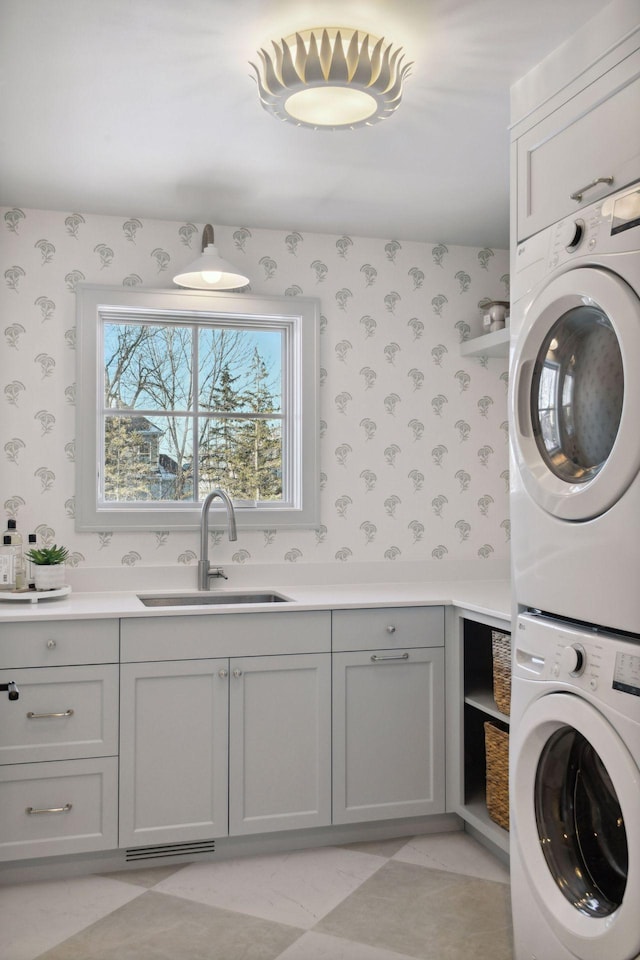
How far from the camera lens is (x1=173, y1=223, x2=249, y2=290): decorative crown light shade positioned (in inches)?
120

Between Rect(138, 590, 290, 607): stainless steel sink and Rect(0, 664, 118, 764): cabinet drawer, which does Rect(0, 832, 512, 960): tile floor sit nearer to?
Rect(0, 664, 118, 764): cabinet drawer

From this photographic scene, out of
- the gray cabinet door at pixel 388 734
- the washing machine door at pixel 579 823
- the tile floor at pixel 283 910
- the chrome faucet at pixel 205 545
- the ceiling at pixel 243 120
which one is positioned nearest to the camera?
the washing machine door at pixel 579 823

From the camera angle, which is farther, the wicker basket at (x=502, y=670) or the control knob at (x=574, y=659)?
the wicker basket at (x=502, y=670)

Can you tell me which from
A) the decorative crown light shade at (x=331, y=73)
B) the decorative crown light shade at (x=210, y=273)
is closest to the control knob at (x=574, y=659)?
the decorative crown light shade at (x=331, y=73)

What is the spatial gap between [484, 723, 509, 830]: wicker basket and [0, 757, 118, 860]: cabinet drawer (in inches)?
49.7

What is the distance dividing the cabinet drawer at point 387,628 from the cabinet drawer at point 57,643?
0.79m

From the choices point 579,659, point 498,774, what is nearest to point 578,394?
point 579,659

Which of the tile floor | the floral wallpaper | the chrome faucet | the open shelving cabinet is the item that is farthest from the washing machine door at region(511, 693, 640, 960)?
the floral wallpaper

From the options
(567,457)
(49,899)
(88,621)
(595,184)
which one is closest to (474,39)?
(595,184)

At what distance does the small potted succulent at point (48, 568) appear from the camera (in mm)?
3014

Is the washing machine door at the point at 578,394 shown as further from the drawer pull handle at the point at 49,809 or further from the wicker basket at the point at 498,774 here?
the drawer pull handle at the point at 49,809

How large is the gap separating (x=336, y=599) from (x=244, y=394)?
1.06 meters

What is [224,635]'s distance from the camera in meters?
2.85

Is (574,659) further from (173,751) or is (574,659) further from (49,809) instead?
(49,809)
